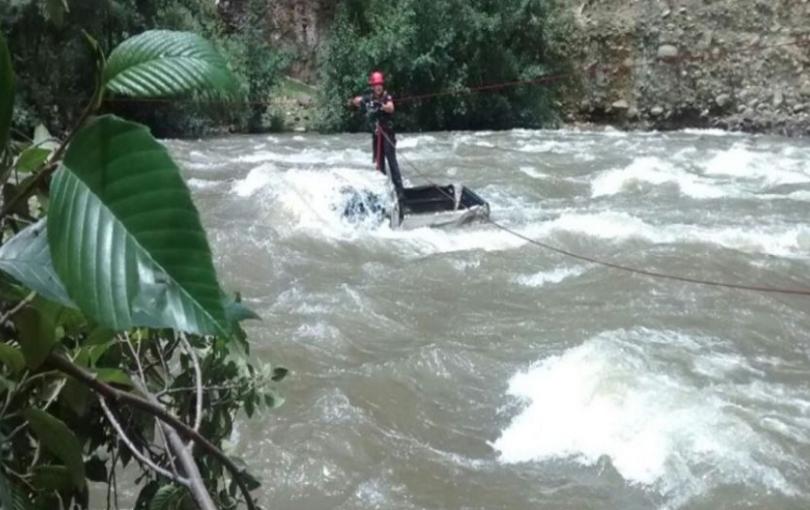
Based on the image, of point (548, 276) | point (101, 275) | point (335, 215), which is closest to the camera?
point (101, 275)

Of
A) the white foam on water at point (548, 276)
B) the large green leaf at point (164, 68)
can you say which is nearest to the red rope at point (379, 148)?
the white foam on water at point (548, 276)

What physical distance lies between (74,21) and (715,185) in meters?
9.88

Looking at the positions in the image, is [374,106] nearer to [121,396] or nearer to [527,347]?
[527,347]

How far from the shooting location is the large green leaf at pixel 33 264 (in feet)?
2.98

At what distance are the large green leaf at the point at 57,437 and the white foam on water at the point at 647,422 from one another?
3.79 metres

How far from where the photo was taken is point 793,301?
773cm

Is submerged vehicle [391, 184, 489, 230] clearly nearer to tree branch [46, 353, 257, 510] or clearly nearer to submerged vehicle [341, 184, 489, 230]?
submerged vehicle [341, 184, 489, 230]

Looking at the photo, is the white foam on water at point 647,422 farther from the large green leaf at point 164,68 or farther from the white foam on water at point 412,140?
the white foam on water at point 412,140

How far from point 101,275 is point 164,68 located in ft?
0.95

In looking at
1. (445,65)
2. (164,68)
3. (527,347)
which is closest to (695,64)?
(445,65)

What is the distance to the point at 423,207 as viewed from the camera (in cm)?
1068

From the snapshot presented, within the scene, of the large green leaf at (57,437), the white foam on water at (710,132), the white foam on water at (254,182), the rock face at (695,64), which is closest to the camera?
the large green leaf at (57,437)

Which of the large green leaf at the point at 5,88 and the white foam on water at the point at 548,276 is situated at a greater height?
the large green leaf at the point at 5,88

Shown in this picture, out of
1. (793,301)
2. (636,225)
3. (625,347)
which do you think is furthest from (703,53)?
(625,347)
